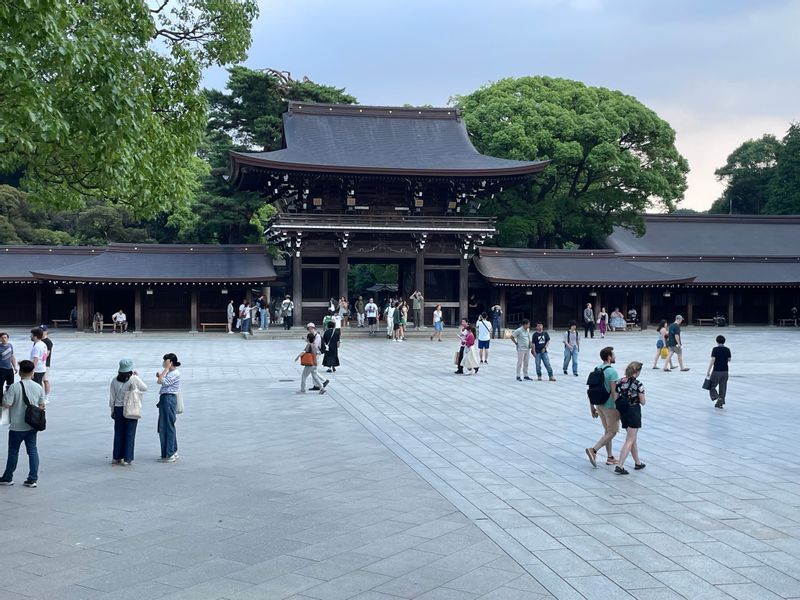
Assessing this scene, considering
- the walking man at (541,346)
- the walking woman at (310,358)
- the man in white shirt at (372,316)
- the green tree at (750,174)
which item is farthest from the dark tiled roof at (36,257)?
the green tree at (750,174)

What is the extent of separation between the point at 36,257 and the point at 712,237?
40959 mm

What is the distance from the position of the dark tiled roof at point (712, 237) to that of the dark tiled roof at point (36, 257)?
103 ft

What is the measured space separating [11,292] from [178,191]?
30025 mm

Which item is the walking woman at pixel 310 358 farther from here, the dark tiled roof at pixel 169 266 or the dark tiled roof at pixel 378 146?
the dark tiled roof at pixel 169 266

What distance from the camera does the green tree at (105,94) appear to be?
341 inches

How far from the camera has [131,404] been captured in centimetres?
1036

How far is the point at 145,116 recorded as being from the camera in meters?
10.6

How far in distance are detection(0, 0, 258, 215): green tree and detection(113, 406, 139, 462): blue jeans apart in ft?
10.8

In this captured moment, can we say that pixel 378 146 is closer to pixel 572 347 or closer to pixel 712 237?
pixel 572 347

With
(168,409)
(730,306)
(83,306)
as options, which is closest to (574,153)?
(730,306)

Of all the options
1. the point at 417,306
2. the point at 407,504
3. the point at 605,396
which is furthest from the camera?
the point at 417,306

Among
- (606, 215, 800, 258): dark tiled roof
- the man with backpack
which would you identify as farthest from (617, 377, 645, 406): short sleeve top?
(606, 215, 800, 258): dark tiled roof

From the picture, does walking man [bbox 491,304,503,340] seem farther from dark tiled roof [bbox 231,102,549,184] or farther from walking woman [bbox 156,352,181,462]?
walking woman [bbox 156,352,181,462]

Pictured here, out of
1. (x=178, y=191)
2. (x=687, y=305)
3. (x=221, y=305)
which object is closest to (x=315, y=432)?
(x=178, y=191)
